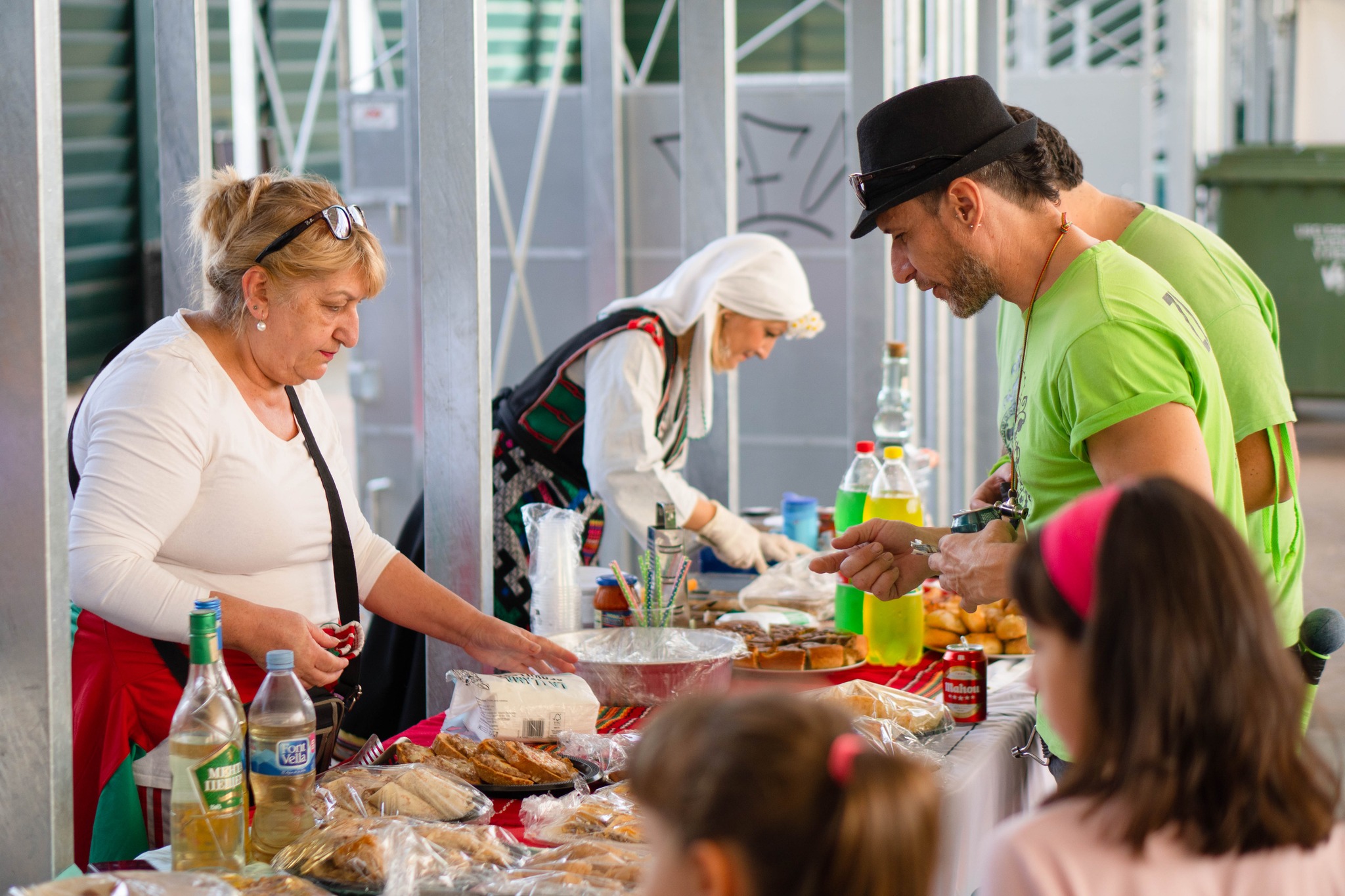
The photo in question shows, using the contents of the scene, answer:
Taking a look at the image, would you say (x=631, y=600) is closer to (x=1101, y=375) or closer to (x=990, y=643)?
(x=990, y=643)

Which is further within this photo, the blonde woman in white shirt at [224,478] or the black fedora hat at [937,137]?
the black fedora hat at [937,137]

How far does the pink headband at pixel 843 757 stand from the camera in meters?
0.91

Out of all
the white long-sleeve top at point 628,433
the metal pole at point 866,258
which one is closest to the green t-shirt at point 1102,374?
the white long-sleeve top at point 628,433

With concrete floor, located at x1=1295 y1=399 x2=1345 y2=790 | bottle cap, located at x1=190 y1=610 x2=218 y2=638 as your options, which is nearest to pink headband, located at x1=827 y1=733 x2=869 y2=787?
concrete floor, located at x1=1295 y1=399 x2=1345 y2=790

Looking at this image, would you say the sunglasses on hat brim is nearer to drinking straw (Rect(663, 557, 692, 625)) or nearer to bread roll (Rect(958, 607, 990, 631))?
drinking straw (Rect(663, 557, 692, 625))

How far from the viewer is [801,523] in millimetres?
3850

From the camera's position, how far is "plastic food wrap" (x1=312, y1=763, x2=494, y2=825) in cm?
167

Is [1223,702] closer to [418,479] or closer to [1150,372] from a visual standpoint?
[1150,372]

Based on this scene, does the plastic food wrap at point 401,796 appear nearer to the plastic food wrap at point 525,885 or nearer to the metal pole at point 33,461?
the plastic food wrap at point 525,885

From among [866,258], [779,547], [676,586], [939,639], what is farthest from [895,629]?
[866,258]

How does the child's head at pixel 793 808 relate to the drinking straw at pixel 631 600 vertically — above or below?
above

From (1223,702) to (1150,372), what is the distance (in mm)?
712

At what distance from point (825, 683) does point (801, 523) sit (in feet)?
4.74

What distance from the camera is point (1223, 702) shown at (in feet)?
3.51
